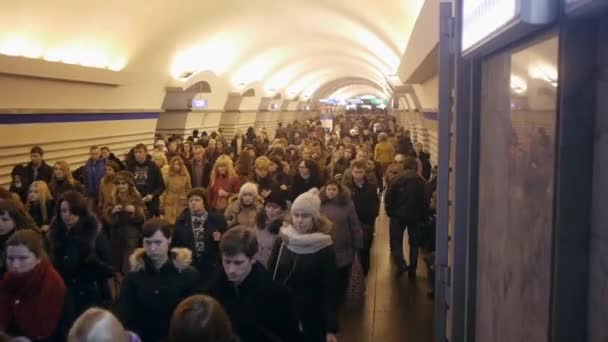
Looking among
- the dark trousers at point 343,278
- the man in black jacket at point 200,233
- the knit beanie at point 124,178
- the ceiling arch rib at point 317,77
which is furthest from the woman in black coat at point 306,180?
the ceiling arch rib at point 317,77

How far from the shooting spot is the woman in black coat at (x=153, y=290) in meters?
3.88

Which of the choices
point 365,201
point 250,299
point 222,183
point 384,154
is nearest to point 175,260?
point 250,299

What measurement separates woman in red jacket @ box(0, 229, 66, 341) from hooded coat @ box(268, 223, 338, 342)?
136 centimetres

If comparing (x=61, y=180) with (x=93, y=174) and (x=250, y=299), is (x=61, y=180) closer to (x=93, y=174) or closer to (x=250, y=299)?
(x=93, y=174)

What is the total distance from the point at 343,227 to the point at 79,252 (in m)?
2.62

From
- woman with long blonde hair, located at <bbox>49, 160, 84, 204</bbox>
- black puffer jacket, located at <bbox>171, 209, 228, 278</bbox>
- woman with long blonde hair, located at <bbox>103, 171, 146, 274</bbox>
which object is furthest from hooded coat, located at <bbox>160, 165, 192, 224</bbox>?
black puffer jacket, located at <bbox>171, 209, 228, 278</bbox>

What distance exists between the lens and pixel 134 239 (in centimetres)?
715

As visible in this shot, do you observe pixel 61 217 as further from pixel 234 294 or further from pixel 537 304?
pixel 537 304

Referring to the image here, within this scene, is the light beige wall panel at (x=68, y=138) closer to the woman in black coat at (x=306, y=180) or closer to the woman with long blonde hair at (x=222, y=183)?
the woman with long blonde hair at (x=222, y=183)

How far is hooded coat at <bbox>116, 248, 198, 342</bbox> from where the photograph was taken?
12.7 ft

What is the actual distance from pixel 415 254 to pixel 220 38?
36.1 ft

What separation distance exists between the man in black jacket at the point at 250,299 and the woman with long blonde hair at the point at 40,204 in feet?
15.1

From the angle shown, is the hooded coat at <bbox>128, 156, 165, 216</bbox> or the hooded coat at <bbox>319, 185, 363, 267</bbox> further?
the hooded coat at <bbox>128, 156, 165, 216</bbox>

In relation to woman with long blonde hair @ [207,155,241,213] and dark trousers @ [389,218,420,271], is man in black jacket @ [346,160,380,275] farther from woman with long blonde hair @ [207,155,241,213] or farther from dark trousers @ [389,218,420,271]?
woman with long blonde hair @ [207,155,241,213]
